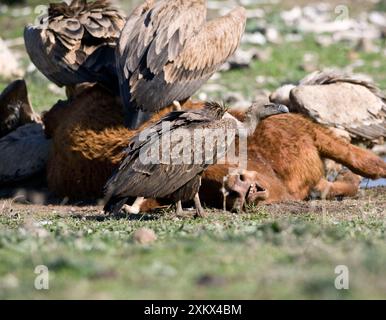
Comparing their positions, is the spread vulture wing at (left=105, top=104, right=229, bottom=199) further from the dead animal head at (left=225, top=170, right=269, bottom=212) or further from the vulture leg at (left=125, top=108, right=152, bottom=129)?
the vulture leg at (left=125, top=108, right=152, bottom=129)

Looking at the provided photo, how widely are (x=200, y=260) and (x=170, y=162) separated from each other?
240cm

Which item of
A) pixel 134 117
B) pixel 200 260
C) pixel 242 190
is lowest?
pixel 200 260

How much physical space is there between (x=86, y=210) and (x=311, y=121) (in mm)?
2120

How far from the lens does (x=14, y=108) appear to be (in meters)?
10.2

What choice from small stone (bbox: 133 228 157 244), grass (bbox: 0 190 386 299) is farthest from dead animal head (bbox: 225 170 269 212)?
small stone (bbox: 133 228 157 244)

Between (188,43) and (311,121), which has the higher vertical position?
(188,43)

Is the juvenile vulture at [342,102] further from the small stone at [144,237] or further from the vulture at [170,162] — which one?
the small stone at [144,237]

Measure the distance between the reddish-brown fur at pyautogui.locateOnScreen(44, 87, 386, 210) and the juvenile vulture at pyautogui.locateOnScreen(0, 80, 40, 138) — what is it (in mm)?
1474

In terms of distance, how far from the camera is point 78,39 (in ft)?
30.7

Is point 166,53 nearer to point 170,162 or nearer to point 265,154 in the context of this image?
point 265,154

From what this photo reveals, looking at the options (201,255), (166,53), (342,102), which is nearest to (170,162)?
(166,53)

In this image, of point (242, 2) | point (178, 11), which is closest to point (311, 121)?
point (178, 11)
